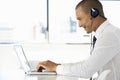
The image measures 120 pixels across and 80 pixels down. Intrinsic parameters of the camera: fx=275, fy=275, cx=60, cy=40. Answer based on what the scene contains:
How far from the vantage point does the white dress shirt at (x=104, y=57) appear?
1695 millimetres

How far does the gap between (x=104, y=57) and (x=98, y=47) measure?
7 cm

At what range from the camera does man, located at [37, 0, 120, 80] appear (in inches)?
66.9

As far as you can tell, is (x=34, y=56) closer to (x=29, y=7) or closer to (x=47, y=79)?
(x=29, y=7)

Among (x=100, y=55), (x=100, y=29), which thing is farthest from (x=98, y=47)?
(x=100, y=29)

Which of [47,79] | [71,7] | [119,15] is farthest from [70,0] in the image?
[47,79]

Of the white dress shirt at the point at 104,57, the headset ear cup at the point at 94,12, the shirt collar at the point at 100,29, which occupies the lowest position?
the white dress shirt at the point at 104,57

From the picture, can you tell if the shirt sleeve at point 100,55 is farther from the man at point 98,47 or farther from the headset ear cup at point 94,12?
the headset ear cup at point 94,12

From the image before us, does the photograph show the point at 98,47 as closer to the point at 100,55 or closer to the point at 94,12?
the point at 100,55

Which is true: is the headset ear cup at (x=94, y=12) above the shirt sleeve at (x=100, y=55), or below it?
above

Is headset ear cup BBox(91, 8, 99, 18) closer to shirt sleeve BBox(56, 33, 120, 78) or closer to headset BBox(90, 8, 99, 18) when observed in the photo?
headset BBox(90, 8, 99, 18)

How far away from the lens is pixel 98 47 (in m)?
1.71

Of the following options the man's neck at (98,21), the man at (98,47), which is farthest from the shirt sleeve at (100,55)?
the man's neck at (98,21)

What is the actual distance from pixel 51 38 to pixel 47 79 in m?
2.44

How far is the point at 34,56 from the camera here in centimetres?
→ 426
